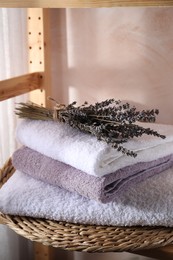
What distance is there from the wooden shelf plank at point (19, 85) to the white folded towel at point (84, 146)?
0.39 feet

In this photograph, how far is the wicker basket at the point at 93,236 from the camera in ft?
1.62

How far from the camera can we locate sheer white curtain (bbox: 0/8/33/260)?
80 centimetres

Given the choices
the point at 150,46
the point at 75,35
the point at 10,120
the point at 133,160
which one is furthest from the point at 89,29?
the point at 133,160

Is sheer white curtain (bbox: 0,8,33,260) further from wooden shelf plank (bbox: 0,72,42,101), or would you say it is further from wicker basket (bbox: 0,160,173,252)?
wicker basket (bbox: 0,160,173,252)

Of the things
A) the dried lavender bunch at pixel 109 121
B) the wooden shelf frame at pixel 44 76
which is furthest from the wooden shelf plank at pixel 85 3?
the dried lavender bunch at pixel 109 121

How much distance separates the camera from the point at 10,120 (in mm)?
849

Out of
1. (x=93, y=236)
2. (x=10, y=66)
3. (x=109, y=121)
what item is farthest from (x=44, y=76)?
(x=93, y=236)

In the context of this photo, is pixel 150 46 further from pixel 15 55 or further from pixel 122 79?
pixel 15 55

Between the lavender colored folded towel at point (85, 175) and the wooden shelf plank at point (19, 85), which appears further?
the wooden shelf plank at point (19, 85)

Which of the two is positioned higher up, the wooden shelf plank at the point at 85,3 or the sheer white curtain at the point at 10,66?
the wooden shelf plank at the point at 85,3

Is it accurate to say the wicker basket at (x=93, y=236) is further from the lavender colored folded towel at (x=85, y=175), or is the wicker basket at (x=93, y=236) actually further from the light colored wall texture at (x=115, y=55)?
the light colored wall texture at (x=115, y=55)

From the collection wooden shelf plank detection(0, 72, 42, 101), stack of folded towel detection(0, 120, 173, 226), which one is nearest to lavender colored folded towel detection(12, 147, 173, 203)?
stack of folded towel detection(0, 120, 173, 226)

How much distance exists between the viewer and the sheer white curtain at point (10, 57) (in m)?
0.80

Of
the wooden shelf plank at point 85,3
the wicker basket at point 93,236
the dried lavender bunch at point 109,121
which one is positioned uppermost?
the wooden shelf plank at point 85,3
